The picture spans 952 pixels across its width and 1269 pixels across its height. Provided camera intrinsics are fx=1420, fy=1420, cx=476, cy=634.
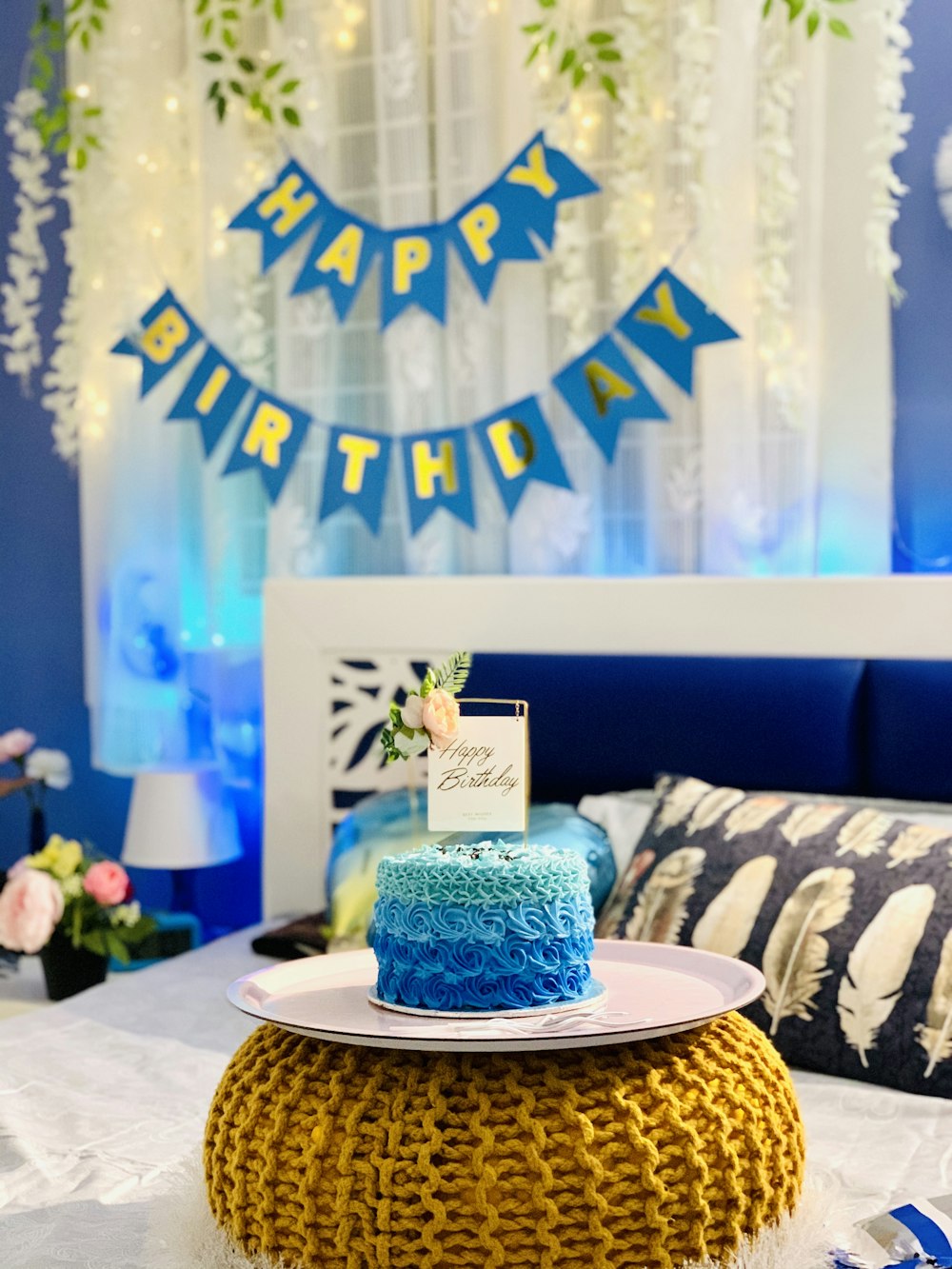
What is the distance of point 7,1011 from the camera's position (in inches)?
92.9

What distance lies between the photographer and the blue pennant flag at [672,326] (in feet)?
8.17

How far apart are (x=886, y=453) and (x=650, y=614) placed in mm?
487

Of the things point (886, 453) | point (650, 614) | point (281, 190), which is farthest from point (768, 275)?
point (281, 190)

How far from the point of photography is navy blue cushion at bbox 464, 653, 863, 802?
2.29 meters

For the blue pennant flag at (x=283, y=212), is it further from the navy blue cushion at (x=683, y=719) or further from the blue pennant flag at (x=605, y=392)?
the navy blue cushion at (x=683, y=719)

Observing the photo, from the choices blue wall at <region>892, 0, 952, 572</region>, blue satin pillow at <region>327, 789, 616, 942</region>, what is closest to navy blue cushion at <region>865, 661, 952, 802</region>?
blue wall at <region>892, 0, 952, 572</region>

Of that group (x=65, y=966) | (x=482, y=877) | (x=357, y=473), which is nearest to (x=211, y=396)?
(x=357, y=473)

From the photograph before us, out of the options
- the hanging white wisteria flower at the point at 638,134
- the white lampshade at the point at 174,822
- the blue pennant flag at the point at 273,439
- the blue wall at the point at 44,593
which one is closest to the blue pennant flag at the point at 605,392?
the hanging white wisteria flower at the point at 638,134

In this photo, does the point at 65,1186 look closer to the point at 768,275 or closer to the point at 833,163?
the point at 768,275

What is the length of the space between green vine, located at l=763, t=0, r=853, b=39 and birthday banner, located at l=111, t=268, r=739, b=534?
0.46m

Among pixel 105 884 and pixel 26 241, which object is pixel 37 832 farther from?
pixel 26 241

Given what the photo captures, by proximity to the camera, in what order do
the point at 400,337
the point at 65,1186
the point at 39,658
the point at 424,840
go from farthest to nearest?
the point at 39,658 → the point at 400,337 → the point at 424,840 → the point at 65,1186

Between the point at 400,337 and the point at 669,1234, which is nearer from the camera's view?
the point at 669,1234

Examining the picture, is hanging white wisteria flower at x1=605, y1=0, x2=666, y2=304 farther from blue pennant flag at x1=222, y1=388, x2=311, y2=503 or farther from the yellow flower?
the yellow flower
